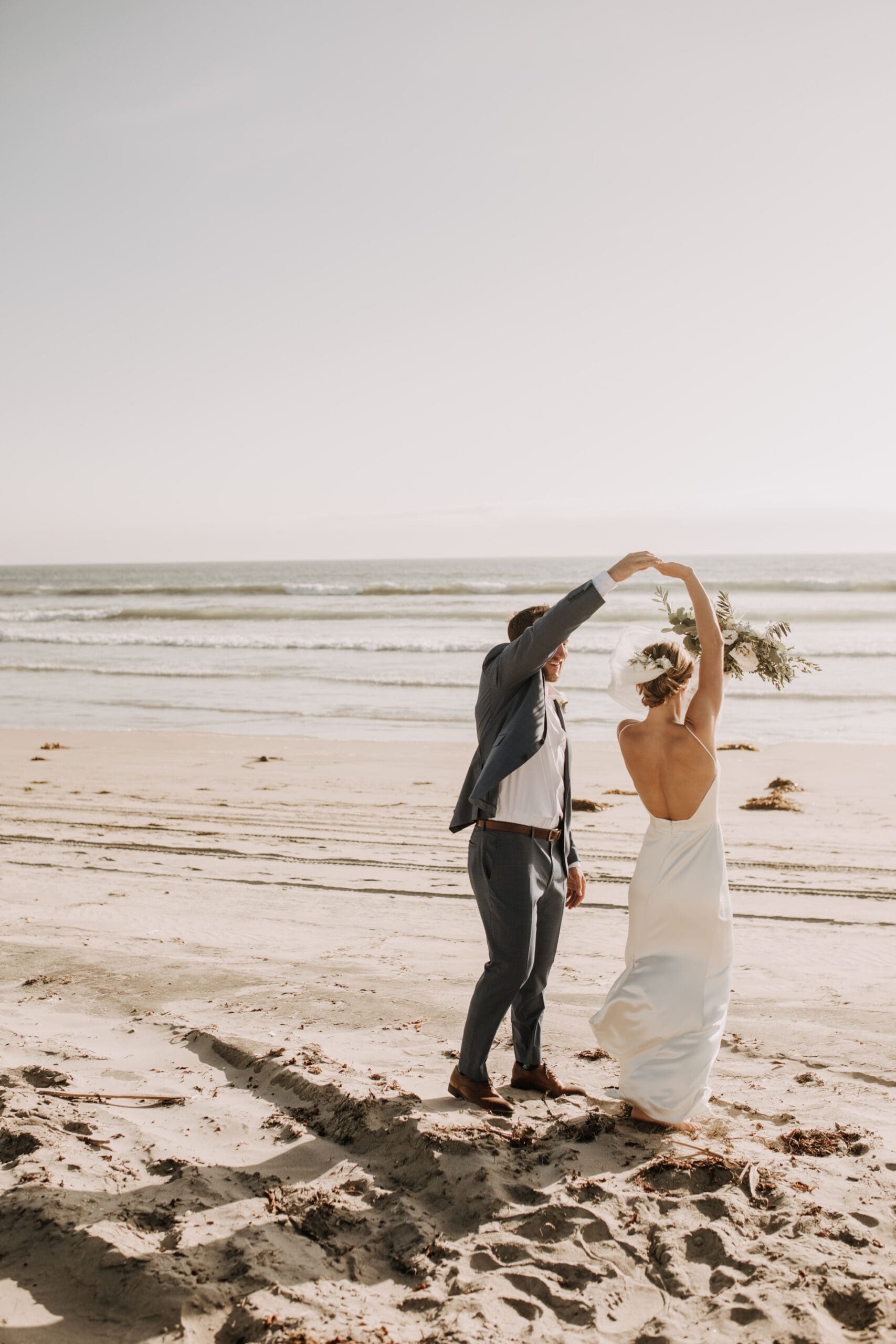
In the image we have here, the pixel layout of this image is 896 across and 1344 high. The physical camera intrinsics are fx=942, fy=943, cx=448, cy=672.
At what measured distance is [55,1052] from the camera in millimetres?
3902

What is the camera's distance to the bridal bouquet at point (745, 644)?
3740mm

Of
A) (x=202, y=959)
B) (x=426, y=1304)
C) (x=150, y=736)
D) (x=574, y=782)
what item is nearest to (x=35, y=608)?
(x=150, y=736)

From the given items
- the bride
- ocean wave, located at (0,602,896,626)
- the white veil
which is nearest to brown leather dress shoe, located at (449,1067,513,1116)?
the bride

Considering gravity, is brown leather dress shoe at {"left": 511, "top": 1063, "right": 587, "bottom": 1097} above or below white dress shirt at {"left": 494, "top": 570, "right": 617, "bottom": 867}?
below

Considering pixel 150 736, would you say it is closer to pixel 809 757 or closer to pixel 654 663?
pixel 809 757

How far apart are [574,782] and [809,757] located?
3.32m

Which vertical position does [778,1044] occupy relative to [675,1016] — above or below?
below

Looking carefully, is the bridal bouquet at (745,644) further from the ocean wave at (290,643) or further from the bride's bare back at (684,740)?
the ocean wave at (290,643)

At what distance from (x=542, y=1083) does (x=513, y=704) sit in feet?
4.90

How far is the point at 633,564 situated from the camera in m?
3.27

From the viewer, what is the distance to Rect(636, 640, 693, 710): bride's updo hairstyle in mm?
3479

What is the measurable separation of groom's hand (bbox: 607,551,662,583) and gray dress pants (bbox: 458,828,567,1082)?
3.31ft

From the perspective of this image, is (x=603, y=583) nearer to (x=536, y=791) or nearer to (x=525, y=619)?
(x=525, y=619)

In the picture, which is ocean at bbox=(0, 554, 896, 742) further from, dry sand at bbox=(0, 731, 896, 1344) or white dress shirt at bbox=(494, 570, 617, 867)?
dry sand at bbox=(0, 731, 896, 1344)
